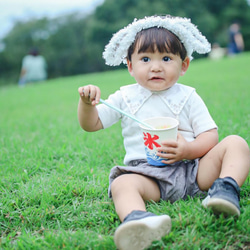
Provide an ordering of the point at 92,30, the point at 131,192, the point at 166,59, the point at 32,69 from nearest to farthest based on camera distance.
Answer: the point at 131,192 < the point at 166,59 < the point at 32,69 < the point at 92,30

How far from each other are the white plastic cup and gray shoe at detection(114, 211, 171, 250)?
353 millimetres

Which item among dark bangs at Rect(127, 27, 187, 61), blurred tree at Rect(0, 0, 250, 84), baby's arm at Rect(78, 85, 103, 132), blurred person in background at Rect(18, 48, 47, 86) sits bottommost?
baby's arm at Rect(78, 85, 103, 132)

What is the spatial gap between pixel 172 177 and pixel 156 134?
274 mm

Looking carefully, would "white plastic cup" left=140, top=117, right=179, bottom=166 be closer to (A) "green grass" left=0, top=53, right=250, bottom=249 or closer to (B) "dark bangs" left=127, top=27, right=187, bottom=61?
(A) "green grass" left=0, top=53, right=250, bottom=249

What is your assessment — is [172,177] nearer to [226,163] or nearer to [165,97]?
[226,163]

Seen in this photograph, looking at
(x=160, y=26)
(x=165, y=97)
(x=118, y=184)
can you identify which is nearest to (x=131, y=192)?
(x=118, y=184)

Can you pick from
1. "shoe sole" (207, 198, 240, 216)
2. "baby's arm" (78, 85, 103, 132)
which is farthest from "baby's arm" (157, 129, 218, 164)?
"baby's arm" (78, 85, 103, 132)

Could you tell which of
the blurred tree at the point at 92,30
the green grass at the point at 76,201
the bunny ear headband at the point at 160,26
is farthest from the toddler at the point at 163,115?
the blurred tree at the point at 92,30

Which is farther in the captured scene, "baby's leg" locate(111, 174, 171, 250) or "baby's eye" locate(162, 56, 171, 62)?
"baby's eye" locate(162, 56, 171, 62)

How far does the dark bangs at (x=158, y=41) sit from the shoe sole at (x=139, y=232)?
2.85 ft

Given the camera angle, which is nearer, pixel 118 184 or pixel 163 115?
pixel 118 184

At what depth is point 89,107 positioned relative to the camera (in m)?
1.69

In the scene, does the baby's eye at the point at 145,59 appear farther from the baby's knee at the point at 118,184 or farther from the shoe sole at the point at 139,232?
the shoe sole at the point at 139,232

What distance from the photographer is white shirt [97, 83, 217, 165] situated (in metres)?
1.77
